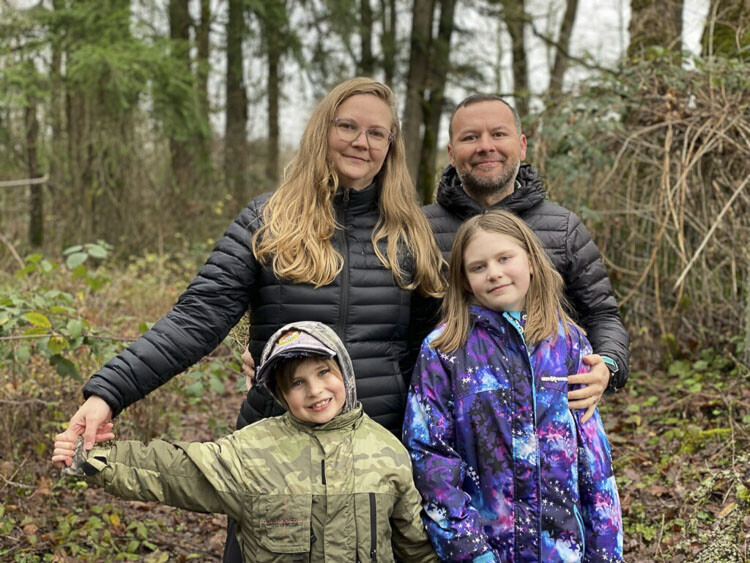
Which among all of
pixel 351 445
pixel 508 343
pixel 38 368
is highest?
pixel 508 343

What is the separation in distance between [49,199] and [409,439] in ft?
36.6

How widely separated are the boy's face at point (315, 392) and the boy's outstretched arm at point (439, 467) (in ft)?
0.87

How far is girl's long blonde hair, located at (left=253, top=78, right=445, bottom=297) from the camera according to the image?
2.48 m

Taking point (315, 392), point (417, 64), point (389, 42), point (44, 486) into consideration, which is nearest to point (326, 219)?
point (315, 392)

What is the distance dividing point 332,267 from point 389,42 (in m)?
12.6

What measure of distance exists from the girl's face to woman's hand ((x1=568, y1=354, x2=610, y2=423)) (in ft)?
0.97

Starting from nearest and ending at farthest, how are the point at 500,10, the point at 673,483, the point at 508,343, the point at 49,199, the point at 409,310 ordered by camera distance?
the point at 508,343 → the point at 409,310 → the point at 673,483 → the point at 49,199 → the point at 500,10

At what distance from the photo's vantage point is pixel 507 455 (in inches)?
91.0

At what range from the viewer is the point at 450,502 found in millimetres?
2250

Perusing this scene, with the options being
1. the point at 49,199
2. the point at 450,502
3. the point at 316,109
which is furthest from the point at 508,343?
the point at 49,199

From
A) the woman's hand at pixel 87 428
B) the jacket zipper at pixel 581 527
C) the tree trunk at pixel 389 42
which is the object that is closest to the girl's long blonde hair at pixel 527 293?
the jacket zipper at pixel 581 527

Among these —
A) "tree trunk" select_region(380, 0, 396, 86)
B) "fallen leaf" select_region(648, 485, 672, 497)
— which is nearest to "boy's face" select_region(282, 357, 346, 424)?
"fallen leaf" select_region(648, 485, 672, 497)

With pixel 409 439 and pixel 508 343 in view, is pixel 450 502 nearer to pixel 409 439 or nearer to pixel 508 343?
pixel 409 439

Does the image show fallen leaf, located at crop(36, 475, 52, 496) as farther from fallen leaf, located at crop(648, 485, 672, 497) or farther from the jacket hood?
fallen leaf, located at crop(648, 485, 672, 497)
